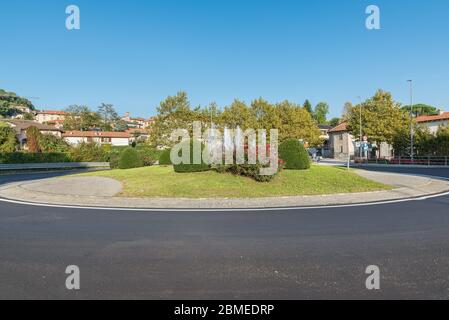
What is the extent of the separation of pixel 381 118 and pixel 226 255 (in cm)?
4768

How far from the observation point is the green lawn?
42.2 feet

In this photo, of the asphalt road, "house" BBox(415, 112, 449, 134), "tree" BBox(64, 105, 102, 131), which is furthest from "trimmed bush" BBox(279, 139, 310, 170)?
"tree" BBox(64, 105, 102, 131)

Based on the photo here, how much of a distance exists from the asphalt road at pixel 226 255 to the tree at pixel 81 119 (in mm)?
92754

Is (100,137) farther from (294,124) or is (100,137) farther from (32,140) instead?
(294,124)

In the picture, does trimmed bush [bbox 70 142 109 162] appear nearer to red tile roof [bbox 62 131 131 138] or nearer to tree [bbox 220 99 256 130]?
tree [bbox 220 99 256 130]

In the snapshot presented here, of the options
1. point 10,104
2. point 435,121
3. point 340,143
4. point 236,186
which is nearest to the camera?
point 236,186

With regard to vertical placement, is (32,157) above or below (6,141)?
below

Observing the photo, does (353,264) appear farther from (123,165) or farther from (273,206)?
(123,165)

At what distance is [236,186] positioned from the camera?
13656 mm

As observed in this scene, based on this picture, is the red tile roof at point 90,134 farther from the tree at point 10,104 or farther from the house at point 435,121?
the house at point 435,121

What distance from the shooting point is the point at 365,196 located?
1253 centimetres

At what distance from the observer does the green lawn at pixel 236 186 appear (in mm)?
12852

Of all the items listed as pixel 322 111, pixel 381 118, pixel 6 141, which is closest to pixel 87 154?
pixel 6 141

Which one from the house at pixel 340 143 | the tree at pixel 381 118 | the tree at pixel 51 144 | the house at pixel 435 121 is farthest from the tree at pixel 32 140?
the house at pixel 435 121
